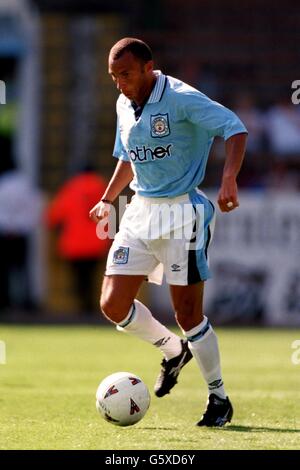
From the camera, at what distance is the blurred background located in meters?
17.2

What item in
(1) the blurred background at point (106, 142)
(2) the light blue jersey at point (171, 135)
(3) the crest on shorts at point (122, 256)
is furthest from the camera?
(1) the blurred background at point (106, 142)

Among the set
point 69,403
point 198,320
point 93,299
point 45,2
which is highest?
point 45,2

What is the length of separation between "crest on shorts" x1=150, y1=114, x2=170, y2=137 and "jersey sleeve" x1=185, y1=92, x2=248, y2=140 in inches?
5.5

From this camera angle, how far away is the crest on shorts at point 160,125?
7.85 m

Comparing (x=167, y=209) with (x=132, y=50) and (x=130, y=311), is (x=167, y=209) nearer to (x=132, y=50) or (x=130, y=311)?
(x=130, y=311)

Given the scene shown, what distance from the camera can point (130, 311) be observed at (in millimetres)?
8078

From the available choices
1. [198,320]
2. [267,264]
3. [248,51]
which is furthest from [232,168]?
[248,51]

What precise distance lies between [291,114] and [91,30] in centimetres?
324

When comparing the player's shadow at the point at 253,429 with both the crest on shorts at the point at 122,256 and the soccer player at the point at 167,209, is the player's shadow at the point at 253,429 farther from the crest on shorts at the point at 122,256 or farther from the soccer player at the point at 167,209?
the crest on shorts at the point at 122,256

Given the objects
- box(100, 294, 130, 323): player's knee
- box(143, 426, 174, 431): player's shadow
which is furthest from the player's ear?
box(143, 426, 174, 431): player's shadow

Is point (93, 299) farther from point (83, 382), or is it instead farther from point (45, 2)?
point (83, 382)

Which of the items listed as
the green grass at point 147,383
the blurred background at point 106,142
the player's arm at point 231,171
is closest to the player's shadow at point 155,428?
the green grass at point 147,383

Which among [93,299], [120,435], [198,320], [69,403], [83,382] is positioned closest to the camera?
[120,435]

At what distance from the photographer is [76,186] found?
17844mm
